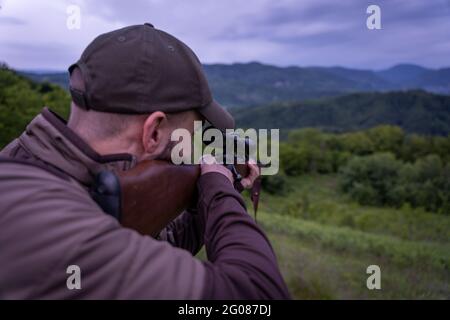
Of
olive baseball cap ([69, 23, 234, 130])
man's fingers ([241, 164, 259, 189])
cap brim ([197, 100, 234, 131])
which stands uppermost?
olive baseball cap ([69, 23, 234, 130])

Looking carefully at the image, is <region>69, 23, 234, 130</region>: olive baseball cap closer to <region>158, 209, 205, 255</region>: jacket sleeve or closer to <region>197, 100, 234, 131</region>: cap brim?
<region>197, 100, 234, 131</region>: cap brim

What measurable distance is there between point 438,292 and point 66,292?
22.3 feet

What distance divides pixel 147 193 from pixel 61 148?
1.12ft

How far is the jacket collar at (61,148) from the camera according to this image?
4.23 feet

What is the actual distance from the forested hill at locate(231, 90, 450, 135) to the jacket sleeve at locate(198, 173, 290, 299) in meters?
122

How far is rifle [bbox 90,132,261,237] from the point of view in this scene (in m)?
1.29

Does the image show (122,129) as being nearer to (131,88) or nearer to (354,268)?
(131,88)

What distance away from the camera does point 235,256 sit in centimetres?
122

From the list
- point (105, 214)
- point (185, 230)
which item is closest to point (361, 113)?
point (185, 230)

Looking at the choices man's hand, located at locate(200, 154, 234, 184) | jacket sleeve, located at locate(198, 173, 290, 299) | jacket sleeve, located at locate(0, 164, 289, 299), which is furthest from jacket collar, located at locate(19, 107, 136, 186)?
man's hand, located at locate(200, 154, 234, 184)

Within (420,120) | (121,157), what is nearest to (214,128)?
(121,157)

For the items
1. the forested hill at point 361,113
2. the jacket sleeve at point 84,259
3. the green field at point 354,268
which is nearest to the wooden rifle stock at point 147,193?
the jacket sleeve at point 84,259

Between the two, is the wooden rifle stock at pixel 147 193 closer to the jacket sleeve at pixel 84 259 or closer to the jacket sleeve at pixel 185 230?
the jacket sleeve at pixel 84 259

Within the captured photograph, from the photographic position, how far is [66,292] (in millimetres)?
1055
